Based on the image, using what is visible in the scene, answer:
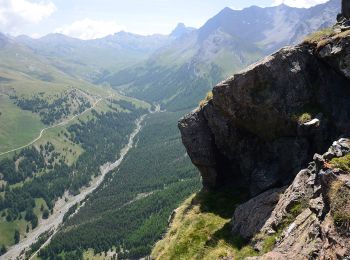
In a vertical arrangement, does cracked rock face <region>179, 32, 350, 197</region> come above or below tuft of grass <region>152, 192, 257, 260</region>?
above

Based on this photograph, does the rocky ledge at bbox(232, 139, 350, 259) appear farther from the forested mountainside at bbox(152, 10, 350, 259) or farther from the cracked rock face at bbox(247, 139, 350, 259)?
the forested mountainside at bbox(152, 10, 350, 259)

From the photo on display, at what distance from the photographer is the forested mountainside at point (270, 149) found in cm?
3562

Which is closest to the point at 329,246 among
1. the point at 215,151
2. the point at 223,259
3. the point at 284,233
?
the point at 284,233

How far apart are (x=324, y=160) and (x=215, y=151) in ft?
82.1

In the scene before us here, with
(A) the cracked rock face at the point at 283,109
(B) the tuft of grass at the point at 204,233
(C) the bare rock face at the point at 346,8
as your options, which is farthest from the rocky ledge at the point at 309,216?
(C) the bare rock face at the point at 346,8

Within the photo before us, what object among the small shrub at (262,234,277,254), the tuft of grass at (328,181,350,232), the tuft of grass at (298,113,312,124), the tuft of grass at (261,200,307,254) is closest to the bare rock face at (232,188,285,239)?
the small shrub at (262,234,277,254)

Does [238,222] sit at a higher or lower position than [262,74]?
lower

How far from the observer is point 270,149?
48.1 meters

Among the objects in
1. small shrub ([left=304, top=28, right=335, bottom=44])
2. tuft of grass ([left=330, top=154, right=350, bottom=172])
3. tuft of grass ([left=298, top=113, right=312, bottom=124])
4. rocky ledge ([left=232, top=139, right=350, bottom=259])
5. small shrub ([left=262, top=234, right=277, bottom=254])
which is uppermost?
small shrub ([left=304, top=28, right=335, bottom=44])

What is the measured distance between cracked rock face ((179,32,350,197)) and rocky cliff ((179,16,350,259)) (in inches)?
3.9

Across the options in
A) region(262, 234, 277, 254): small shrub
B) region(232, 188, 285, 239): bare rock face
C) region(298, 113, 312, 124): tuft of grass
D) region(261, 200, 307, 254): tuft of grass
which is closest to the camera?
region(262, 234, 277, 254): small shrub

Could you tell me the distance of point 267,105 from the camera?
45844 millimetres

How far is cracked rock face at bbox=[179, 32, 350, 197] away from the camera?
41.9 m

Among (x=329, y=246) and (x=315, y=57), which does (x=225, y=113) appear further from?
(x=329, y=246)
